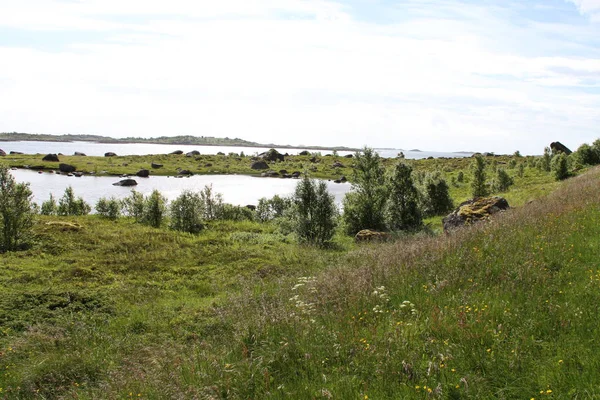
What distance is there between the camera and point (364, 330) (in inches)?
237

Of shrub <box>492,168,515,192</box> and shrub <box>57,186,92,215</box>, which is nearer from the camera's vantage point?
shrub <box>57,186,92,215</box>

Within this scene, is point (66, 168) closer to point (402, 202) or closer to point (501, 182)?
point (402, 202)

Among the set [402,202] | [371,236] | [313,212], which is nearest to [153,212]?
[313,212]

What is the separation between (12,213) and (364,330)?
22297 millimetres

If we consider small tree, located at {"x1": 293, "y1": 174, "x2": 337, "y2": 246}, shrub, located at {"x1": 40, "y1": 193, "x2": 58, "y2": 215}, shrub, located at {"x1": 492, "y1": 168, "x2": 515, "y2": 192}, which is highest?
shrub, located at {"x1": 492, "y1": 168, "x2": 515, "y2": 192}

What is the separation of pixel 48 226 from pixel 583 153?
59.9 m

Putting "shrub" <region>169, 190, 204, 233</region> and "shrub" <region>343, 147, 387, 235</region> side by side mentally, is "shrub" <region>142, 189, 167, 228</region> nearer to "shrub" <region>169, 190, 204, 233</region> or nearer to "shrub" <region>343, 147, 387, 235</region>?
"shrub" <region>169, 190, 204, 233</region>

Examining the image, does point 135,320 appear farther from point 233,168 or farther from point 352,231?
point 233,168

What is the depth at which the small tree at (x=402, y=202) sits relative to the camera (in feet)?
94.6

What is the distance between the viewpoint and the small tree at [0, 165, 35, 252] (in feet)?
66.8

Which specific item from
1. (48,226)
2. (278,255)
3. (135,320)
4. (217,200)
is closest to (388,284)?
(135,320)

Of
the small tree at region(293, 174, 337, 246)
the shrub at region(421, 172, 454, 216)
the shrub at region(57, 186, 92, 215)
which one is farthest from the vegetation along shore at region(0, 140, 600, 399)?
the shrub at region(57, 186, 92, 215)

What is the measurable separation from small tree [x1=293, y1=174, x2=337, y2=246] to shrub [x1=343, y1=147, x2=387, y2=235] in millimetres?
4319

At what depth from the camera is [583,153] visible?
49.1m
